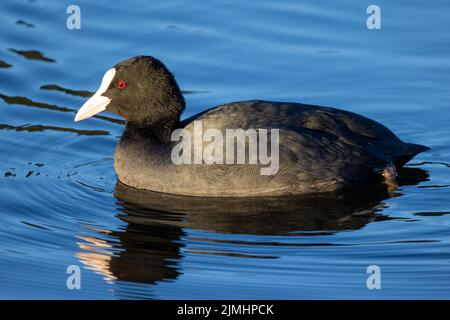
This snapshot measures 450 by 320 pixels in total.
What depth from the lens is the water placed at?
6980mm

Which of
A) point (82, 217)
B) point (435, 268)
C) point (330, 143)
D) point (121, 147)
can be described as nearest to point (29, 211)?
point (82, 217)

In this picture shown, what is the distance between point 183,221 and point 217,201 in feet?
1.68

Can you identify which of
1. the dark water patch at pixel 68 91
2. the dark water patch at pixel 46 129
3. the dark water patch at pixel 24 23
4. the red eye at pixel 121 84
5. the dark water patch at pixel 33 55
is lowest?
the dark water patch at pixel 46 129

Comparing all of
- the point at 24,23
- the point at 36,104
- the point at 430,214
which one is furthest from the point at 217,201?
the point at 24,23

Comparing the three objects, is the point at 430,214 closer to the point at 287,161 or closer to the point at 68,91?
the point at 287,161

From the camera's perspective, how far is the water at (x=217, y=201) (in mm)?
6980

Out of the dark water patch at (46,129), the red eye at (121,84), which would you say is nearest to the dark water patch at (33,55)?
the dark water patch at (46,129)

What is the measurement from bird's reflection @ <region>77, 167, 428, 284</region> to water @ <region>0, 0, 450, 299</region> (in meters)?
0.02

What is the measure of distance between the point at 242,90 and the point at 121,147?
238 centimetres

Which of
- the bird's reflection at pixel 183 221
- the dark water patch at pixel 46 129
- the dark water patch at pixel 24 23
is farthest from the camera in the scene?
the dark water patch at pixel 24 23

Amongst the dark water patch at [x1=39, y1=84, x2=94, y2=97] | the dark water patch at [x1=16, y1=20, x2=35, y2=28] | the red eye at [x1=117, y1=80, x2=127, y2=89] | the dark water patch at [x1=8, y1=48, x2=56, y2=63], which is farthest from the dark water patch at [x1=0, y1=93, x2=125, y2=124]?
the dark water patch at [x1=16, y1=20, x2=35, y2=28]

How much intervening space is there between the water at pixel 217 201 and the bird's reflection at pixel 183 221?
0.02 metres

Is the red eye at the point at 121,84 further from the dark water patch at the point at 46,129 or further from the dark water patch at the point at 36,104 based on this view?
the dark water patch at the point at 36,104

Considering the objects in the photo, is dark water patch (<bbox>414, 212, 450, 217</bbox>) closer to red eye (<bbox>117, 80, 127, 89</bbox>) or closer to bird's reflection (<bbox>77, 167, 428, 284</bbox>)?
bird's reflection (<bbox>77, 167, 428, 284</bbox>)
